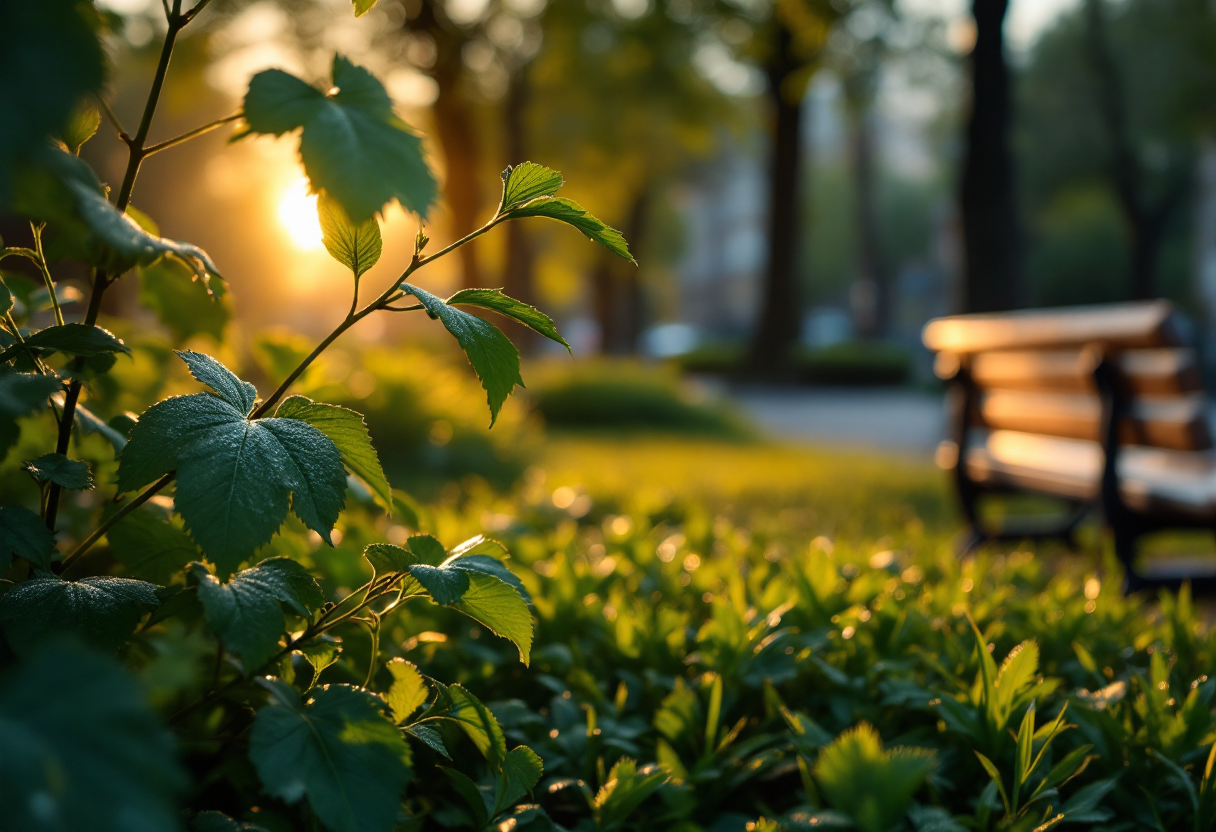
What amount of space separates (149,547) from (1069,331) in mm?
3528

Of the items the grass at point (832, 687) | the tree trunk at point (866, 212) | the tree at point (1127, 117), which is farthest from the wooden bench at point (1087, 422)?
the tree trunk at point (866, 212)

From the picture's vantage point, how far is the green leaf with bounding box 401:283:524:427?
3.14 feet

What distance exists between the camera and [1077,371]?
377cm

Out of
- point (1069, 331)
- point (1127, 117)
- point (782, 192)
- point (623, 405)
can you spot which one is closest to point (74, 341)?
point (1069, 331)

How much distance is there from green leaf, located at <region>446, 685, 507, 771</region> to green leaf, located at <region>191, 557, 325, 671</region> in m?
0.22

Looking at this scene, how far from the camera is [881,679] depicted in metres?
1.61

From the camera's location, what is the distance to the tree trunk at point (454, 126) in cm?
1379

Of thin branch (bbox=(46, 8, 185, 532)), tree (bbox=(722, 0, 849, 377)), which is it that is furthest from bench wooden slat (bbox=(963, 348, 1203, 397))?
tree (bbox=(722, 0, 849, 377))

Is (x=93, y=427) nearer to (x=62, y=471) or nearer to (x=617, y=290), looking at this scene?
(x=62, y=471)

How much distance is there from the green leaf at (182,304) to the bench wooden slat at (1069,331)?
297 centimetres

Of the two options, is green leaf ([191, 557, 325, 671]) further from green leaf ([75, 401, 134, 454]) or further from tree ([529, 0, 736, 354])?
tree ([529, 0, 736, 354])

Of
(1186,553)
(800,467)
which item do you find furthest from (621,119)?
(1186,553)

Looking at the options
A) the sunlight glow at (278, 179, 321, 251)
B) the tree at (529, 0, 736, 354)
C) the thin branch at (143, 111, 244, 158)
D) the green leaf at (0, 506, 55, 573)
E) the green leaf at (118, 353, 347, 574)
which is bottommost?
the green leaf at (0, 506, 55, 573)

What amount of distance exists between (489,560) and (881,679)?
2.76ft
